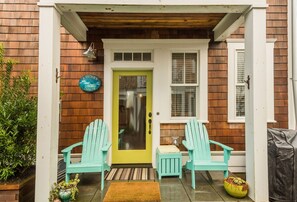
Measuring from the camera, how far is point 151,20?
417cm

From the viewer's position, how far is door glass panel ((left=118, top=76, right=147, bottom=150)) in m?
4.86

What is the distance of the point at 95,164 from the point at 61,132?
60.0 inches

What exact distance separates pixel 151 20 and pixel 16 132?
2842mm

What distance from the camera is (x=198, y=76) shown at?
4789 millimetres

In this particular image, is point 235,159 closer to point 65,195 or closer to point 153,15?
point 153,15

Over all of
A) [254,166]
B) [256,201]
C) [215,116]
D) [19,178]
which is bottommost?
[256,201]

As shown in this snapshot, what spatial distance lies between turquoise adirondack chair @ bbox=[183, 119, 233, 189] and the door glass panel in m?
1.08

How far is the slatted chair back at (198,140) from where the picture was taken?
407cm

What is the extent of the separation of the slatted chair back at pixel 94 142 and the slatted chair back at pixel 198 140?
1.54 meters

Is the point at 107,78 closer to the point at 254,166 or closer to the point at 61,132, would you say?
Result: the point at 61,132

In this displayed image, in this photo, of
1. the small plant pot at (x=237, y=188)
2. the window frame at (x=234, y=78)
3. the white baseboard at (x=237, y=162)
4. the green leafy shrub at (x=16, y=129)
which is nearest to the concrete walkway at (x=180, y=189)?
the small plant pot at (x=237, y=188)

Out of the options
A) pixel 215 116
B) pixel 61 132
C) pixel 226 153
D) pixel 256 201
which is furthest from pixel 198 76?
pixel 61 132

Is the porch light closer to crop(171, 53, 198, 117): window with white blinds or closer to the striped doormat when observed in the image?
crop(171, 53, 198, 117): window with white blinds

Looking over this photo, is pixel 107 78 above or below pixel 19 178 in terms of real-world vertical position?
Result: above
